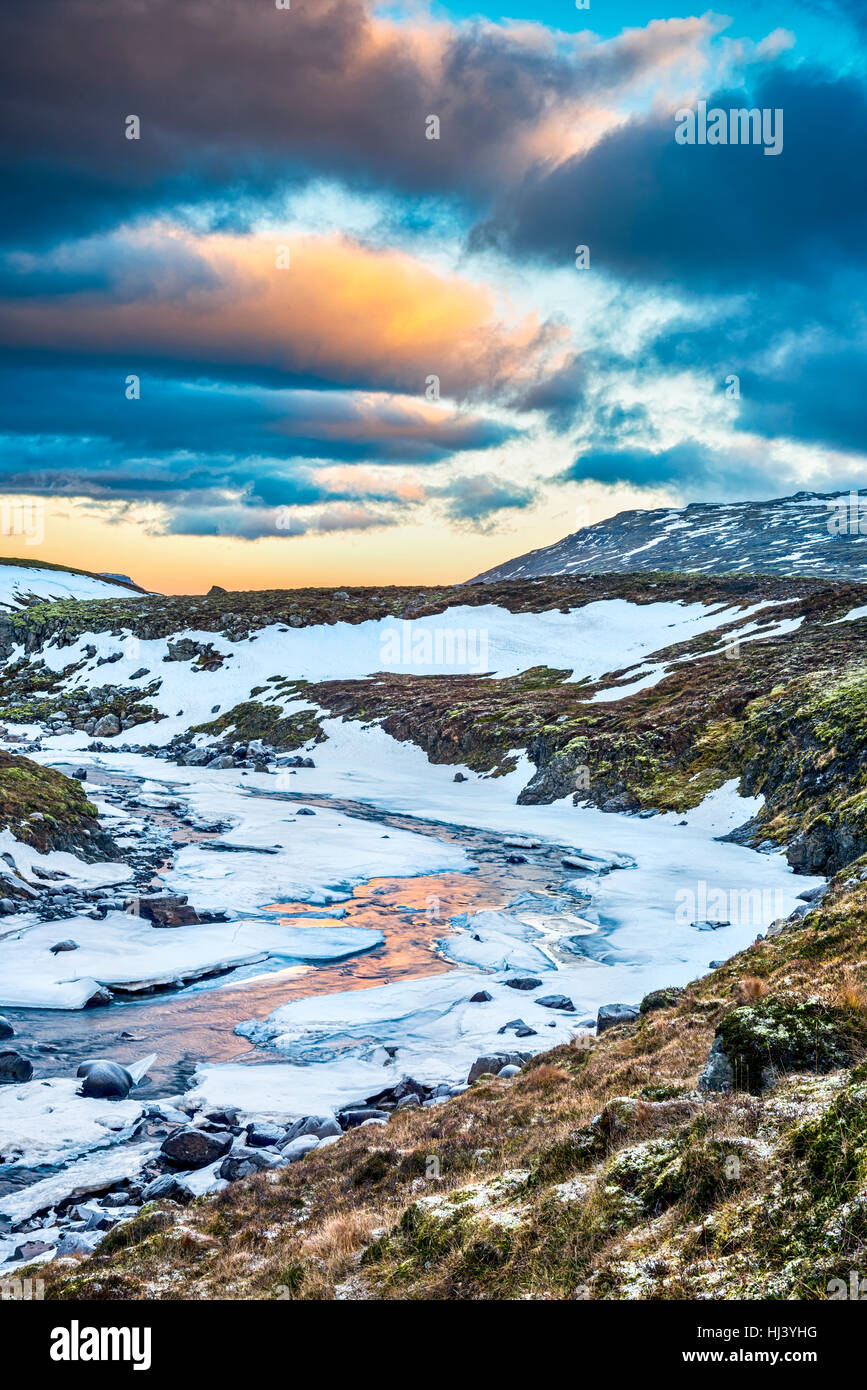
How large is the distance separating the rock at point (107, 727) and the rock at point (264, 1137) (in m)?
65.1

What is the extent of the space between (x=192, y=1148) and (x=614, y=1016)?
8.01 m

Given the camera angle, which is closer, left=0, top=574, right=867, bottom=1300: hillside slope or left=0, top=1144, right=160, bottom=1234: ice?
left=0, top=574, right=867, bottom=1300: hillside slope

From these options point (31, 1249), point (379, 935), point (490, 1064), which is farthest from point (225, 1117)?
point (379, 935)

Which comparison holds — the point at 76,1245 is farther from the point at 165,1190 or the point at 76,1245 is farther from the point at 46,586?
the point at 46,586

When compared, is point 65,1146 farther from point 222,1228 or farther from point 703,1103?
point 703,1103

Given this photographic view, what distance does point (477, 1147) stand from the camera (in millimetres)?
9617

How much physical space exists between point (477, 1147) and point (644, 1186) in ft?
11.5

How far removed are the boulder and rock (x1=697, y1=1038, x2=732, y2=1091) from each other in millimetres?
7239

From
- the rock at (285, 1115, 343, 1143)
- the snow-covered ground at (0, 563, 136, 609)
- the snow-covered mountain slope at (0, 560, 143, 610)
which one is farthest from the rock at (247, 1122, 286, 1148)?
the snow-covered ground at (0, 563, 136, 609)

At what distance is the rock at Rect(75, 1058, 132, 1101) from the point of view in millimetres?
13375

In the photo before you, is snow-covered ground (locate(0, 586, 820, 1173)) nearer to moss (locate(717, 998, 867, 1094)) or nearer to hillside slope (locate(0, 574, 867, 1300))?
hillside slope (locate(0, 574, 867, 1300))

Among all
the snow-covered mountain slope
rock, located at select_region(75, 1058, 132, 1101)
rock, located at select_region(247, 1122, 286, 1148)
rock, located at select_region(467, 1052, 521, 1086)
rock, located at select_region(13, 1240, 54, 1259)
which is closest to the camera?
rock, located at select_region(13, 1240, 54, 1259)

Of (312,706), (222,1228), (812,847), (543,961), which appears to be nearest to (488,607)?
(312,706)

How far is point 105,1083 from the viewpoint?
13438mm
